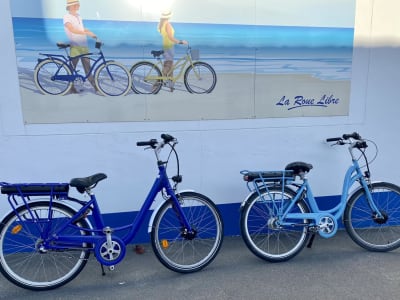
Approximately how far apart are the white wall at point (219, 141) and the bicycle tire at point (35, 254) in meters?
0.43

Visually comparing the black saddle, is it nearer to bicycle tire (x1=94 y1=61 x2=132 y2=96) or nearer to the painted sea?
the painted sea

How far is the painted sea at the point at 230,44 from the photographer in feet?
9.67

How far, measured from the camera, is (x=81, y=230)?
8.94 feet

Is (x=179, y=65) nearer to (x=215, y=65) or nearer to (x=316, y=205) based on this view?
(x=215, y=65)

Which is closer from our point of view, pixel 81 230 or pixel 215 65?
pixel 81 230

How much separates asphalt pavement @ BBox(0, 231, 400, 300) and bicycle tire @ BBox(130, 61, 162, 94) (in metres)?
1.57

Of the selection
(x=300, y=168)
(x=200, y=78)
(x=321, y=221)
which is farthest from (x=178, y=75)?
(x=321, y=221)

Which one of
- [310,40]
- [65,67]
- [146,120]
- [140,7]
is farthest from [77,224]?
[310,40]

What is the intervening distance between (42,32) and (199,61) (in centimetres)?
139

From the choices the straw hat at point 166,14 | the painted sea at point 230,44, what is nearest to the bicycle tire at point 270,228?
the painted sea at point 230,44

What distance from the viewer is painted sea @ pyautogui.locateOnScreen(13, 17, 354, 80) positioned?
295cm

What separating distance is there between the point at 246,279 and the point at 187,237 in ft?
1.98

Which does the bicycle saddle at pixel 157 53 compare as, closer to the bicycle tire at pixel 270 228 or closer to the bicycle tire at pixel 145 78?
the bicycle tire at pixel 145 78

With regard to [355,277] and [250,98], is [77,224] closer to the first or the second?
[250,98]
